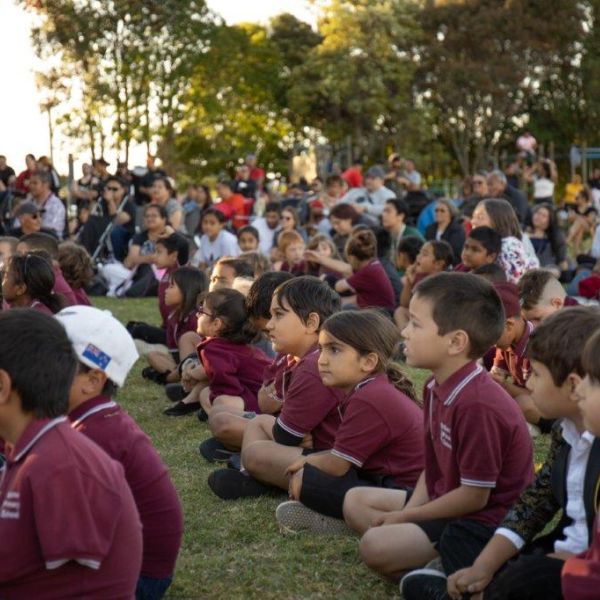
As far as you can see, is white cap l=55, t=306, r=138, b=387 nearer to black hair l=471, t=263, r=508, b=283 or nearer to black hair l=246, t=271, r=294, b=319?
black hair l=246, t=271, r=294, b=319

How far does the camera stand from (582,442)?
11.9 ft

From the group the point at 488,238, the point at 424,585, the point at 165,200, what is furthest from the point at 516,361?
the point at 165,200

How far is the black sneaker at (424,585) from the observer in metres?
3.99

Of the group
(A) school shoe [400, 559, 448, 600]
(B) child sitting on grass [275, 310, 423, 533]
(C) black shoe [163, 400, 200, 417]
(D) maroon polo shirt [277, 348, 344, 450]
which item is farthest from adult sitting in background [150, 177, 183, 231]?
(A) school shoe [400, 559, 448, 600]

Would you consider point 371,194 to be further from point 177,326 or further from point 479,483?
point 479,483

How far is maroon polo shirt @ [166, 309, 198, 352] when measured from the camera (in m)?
8.66

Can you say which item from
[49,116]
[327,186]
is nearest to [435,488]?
[327,186]

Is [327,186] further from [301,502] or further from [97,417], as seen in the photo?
[97,417]

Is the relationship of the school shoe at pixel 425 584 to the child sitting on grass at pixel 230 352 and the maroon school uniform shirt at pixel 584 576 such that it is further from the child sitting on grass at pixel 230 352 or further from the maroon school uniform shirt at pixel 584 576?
the child sitting on grass at pixel 230 352

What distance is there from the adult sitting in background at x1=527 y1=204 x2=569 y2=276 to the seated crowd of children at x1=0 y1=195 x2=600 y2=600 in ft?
24.4

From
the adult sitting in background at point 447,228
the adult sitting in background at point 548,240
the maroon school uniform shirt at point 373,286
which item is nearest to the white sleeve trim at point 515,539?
the maroon school uniform shirt at point 373,286

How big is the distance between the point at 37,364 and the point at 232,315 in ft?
12.4

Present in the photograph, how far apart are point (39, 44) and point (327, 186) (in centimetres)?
1648

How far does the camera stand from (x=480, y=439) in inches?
159
